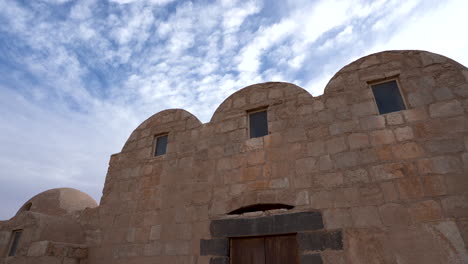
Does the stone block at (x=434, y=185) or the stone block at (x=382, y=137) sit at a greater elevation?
the stone block at (x=382, y=137)

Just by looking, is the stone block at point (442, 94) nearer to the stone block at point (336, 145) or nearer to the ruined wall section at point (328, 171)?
the ruined wall section at point (328, 171)

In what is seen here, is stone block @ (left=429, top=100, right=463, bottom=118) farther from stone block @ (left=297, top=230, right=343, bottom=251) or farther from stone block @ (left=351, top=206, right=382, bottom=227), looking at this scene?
stone block @ (left=297, top=230, right=343, bottom=251)

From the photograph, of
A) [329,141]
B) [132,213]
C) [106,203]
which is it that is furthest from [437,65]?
[106,203]

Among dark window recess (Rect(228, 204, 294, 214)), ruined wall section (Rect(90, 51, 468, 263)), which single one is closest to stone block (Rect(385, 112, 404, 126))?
ruined wall section (Rect(90, 51, 468, 263))

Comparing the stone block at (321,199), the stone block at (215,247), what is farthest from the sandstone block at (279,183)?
the stone block at (215,247)

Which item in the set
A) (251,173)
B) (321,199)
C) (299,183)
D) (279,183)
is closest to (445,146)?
(321,199)

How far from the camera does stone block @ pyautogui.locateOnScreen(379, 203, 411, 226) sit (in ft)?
12.1

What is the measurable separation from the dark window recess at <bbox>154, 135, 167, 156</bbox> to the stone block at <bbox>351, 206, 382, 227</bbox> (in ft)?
13.3

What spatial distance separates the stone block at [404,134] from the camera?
411cm

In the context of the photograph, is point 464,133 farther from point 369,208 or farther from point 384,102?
point 369,208

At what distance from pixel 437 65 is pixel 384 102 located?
99 cm

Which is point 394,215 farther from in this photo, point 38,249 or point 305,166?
point 38,249

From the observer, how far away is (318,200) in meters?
4.25

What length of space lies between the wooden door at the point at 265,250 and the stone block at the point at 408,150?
1959mm
